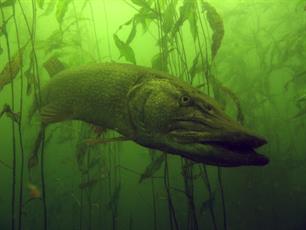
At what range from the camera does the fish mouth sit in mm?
1968

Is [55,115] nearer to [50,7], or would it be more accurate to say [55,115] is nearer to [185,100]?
[185,100]

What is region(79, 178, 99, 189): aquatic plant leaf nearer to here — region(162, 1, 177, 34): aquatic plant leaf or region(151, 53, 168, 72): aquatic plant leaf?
region(151, 53, 168, 72): aquatic plant leaf

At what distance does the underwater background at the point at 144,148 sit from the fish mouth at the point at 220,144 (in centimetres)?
74

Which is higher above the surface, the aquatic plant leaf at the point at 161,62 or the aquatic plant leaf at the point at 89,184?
the aquatic plant leaf at the point at 161,62

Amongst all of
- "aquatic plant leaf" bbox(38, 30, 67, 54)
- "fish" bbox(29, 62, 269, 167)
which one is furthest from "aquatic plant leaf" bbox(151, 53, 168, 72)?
"aquatic plant leaf" bbox(38, 30, 67, 54)

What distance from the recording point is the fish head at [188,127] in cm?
198

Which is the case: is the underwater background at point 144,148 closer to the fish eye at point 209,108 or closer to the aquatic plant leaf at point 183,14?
the aquatic plant leaf at point 183,14

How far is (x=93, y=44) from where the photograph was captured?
10.5 ft

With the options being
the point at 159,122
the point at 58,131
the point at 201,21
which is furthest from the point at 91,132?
the point at 201,21

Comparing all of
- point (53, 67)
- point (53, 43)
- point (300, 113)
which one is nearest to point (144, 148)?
point (53, 67)

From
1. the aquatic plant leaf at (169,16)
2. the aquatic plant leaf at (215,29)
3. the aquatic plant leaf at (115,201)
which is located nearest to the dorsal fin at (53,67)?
the aquatic plant leaf at (169,16)

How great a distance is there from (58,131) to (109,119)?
116cm

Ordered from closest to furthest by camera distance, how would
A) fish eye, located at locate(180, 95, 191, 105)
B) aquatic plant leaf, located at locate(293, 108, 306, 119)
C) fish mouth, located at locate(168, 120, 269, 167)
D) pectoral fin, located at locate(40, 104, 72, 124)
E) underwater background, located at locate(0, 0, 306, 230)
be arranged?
fish mouth, located at locate(168, 120, 269, 167) < fish eye, located at locate(180, 95, 191, 105) < pectoral fin, located at locate(40, 104, 72, 124) < underwater background, located at locate(0, 0, 306, 230) < aquatic plant leaf, located at locate(293, 108, 306, 119)

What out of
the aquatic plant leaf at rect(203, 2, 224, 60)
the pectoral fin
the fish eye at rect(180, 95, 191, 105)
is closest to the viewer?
the fish eye at rect(180, 95, 191, 105)
